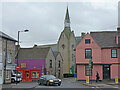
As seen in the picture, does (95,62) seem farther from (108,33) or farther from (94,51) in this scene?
(108,33)

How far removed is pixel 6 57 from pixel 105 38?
17.6 meters

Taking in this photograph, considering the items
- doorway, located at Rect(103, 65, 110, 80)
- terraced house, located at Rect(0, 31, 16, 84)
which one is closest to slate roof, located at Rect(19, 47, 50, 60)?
terraced house, located at Rect(0, 31, 16, 84)

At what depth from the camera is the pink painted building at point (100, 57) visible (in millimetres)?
36719

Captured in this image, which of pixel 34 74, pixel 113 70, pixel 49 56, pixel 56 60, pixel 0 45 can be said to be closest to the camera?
pixel 0 45

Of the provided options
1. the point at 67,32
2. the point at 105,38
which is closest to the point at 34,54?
the point at 105,38

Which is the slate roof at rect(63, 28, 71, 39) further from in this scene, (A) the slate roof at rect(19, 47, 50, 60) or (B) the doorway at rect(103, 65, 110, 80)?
(B) the doorway at rect(103, 65, 110, 80)

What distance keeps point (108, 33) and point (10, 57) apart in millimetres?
18035

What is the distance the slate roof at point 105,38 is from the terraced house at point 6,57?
14802mm

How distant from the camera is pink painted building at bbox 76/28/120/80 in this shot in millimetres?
36719

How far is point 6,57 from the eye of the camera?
32.2 m

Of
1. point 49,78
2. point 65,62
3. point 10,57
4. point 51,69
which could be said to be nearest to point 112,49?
point 49,78

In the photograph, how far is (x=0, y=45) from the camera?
30359 mm

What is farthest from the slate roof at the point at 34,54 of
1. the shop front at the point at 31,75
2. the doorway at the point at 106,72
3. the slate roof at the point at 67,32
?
the slate roof at the point at 67,32

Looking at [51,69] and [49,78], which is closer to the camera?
[49,78]
